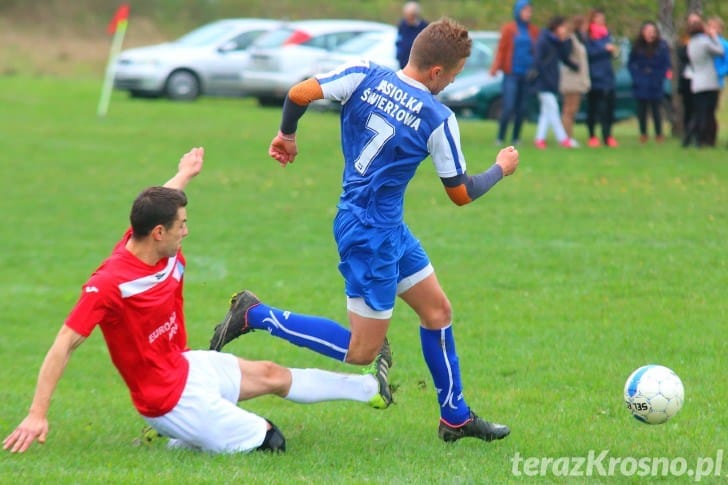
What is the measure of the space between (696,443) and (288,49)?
22545 millimetres

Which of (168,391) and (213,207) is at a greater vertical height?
(168,391)

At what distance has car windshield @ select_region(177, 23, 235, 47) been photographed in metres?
29.4

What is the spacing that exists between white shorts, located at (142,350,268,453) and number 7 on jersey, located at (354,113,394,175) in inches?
49.2

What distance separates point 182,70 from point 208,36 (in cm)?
198

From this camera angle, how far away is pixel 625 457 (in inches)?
220

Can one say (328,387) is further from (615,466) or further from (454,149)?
(615,466)

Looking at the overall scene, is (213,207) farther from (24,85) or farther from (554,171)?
(24,85)

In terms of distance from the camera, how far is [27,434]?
5.03 metres

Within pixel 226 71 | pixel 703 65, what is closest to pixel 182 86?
pixel 226 71

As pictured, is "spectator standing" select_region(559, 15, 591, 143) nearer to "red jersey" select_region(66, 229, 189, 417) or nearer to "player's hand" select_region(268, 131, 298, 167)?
"player's hand" select_region(268, 131, 298, 167)

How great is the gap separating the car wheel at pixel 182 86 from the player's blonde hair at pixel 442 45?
23391 mm

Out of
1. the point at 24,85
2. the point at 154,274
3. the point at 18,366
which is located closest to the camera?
the point at 154,274

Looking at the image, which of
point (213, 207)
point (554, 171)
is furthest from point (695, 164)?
point (213, 207)

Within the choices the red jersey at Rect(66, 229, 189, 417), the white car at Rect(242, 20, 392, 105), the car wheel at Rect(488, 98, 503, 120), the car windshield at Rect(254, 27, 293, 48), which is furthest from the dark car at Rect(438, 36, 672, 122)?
the red jersey at Rect(66, 229, 189, 417)
